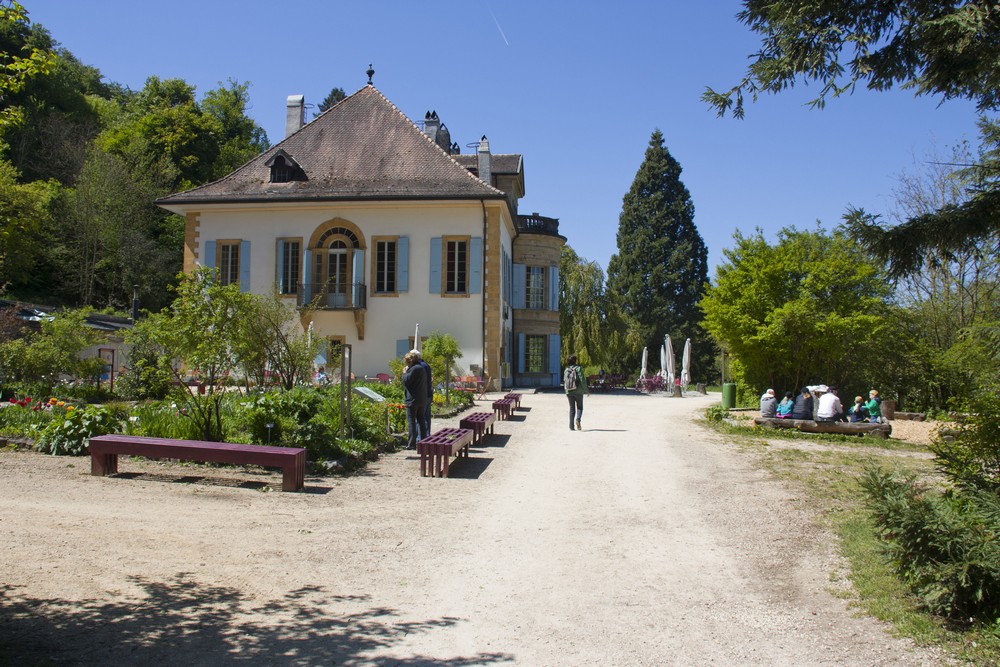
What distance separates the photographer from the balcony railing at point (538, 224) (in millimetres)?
32325

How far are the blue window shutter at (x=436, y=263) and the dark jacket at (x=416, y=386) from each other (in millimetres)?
15543

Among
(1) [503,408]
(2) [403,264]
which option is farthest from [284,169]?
(1) [503,408]

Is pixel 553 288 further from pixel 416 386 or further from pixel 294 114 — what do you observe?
pixel 416 386

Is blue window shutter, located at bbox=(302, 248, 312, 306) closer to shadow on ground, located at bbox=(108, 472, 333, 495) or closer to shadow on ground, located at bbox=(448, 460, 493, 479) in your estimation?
shadow on ground, located at bbox=(448, 460, 493, 479)

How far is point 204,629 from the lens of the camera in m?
4.55

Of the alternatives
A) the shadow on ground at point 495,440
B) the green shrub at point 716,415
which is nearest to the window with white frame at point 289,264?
the green shrub at point 716,415

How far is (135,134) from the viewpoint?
1823 inches

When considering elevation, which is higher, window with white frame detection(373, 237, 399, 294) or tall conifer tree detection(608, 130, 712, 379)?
tall conifer tree detection(608, 130, 712, 379)

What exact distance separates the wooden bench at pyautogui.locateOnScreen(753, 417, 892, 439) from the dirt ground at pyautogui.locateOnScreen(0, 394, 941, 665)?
6.18 metres

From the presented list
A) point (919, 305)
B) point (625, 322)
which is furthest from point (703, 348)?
point (919, 305)

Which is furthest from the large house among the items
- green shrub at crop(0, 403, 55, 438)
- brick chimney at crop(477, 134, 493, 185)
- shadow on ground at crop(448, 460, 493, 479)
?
shadow on ground at crop(448, 460, 493, 479)

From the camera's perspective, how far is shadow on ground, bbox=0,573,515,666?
4.15 meters

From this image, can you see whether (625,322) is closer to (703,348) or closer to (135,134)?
(703,348)

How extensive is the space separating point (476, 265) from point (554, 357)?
6940 millimetres
